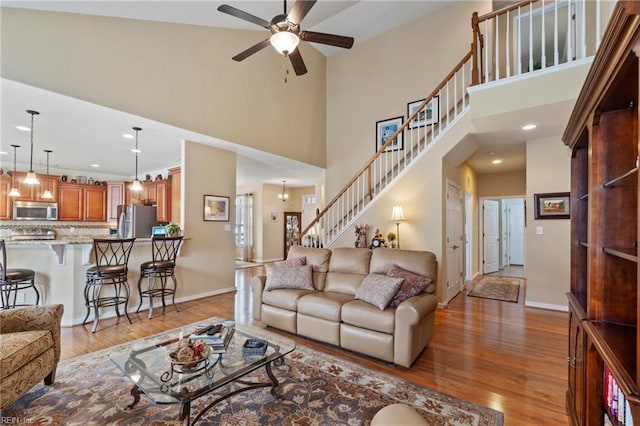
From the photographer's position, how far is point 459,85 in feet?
16.4

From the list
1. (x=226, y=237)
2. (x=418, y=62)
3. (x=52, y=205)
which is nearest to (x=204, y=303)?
(x=226, y=237)

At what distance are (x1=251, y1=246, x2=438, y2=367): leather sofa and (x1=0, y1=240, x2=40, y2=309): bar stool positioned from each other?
9.00 ft

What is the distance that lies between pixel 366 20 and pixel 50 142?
6.52 meters

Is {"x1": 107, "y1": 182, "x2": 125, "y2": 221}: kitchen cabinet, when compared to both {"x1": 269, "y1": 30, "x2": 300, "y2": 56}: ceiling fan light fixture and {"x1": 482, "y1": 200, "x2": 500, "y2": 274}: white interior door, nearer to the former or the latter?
{"x1": 269, "y1": 30, "x2": 300, "y2": 56}: ceiling fan light fixture

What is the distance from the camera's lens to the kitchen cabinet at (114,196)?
7762mm

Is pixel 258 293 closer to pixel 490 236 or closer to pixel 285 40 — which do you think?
pixel 285 40

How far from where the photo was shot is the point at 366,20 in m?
5.86

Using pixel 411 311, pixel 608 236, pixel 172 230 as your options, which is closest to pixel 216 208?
pixel 172 230

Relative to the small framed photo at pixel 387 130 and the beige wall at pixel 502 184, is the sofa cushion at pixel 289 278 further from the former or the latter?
the beige wall at pixel 502 184

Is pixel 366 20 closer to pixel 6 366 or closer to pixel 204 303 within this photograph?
pixel 204 303

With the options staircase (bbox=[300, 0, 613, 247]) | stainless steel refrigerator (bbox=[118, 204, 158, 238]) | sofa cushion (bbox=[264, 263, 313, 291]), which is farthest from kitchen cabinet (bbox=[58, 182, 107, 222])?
sofa cushion (bbox=[264, 263, 313, 291])

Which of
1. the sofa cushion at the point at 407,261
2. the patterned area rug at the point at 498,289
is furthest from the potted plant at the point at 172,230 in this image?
the patterned area rug at the point at 498,289

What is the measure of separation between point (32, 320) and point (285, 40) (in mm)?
3131

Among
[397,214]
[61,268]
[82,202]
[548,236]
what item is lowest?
[61,268]
